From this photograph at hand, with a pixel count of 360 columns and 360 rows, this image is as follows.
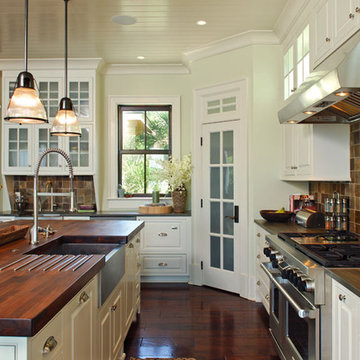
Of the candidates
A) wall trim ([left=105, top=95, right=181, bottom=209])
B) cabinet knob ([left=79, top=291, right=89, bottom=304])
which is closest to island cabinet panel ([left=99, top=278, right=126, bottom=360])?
cabinet knob ([left=79, top=291, right=89, bottom=304])

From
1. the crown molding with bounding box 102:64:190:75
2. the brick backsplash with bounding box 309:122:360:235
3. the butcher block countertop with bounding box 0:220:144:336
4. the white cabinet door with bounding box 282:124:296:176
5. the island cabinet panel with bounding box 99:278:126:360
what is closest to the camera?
the butcher block countertop with bounding box 0:220:144:336

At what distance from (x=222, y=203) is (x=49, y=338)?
3.27 meters

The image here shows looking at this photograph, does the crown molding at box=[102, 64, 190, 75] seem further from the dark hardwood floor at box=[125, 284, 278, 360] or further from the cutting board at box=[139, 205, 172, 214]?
the dark hardwood floor at box=[125, 284, 278, 360]

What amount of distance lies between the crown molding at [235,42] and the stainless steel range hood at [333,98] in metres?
1.41

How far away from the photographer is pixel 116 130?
17.3ft

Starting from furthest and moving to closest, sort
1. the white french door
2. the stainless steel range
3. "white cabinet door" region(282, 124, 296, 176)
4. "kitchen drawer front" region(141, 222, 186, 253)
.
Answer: "kitchen drawer front" region(141, 222, 186, 253)
the white french door
"white cabinet door" region(282, 124, 296, 176)
the stainless steel range

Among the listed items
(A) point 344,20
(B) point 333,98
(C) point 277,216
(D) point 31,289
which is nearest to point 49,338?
(D) point 31,289

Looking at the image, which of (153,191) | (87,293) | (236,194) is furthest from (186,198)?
(87,293)

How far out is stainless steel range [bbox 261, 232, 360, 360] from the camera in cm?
183

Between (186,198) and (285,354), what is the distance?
2846mm

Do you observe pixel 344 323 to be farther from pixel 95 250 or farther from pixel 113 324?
pixel 95 250

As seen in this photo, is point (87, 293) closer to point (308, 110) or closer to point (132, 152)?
point (308, 110)

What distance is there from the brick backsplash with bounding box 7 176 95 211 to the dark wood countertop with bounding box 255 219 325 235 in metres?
2.58

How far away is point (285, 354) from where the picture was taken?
2371 millimetres
